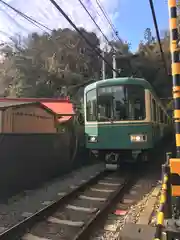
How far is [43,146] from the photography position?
9531 millimetres

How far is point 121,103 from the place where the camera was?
33.4ft

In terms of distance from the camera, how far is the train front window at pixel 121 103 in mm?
10031

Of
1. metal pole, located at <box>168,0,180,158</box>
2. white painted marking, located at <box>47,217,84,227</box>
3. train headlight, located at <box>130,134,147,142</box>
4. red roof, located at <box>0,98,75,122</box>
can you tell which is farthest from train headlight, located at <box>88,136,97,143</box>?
metal pole, located at <box>168,0,180,158</box>

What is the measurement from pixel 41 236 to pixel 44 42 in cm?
2847

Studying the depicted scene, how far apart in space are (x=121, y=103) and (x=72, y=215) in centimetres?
479

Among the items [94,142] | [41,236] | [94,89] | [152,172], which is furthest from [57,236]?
[152,172]

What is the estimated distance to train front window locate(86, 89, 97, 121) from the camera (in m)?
10.7

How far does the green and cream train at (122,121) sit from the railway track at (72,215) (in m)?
1.34

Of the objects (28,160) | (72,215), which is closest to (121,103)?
(28,160)

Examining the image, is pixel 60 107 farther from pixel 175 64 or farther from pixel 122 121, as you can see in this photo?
pixel 175 64

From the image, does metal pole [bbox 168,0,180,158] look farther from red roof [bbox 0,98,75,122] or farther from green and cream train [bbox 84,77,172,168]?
red roof [bbox 0,98,75,122]

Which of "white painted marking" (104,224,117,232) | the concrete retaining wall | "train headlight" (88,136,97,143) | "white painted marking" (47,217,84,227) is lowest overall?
"white painted marking" (104,224,117,232)

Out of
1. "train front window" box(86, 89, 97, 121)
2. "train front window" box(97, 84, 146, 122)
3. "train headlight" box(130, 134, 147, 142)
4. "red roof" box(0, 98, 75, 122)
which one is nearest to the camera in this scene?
"train headlight" box(130, 134, 147, 142)

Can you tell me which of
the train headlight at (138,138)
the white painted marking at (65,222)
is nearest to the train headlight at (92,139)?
the train headlight at (138,138)
